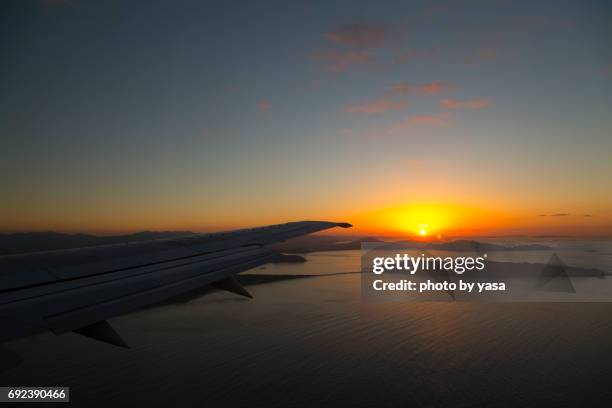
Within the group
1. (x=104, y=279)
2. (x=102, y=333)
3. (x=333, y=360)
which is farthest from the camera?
(x=333, y=360)

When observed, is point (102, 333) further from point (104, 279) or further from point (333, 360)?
point (333, 360)

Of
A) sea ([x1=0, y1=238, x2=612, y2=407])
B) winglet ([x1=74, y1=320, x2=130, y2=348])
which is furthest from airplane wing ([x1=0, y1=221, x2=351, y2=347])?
sea ([x1=0, y1=238, x2=612, y2=407])

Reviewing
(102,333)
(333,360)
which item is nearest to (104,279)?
(102,333)

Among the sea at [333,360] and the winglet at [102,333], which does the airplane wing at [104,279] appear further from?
the sea at [333,360]

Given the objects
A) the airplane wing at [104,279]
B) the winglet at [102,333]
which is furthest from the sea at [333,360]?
the winglet at [102,333]

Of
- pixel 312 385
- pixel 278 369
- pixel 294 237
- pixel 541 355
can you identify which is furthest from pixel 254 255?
pixel 541 355

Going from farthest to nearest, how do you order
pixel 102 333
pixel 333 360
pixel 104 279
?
pixel 333 360 < pixel 104 279 < pixel 102 333

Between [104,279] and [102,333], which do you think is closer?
[102,333]

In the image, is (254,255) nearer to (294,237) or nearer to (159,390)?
(294,237)
